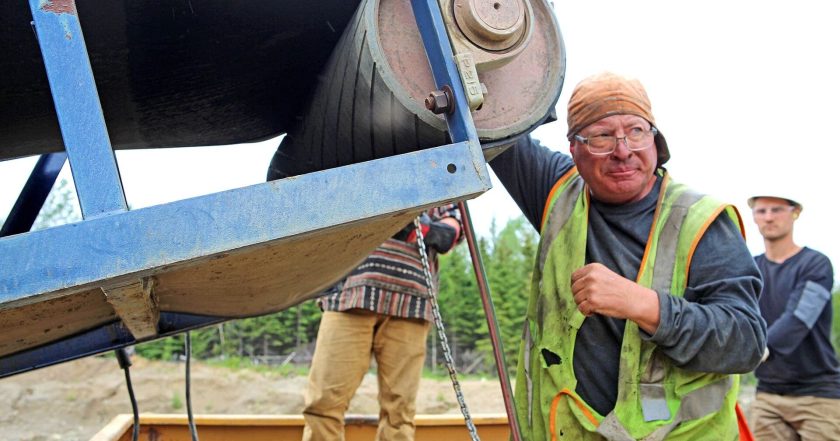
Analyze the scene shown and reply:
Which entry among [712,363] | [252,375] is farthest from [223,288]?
[252,375]

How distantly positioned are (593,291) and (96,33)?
4.20 feet

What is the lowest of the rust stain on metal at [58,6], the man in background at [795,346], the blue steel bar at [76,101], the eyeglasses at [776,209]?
A: the man in background at [795,346]

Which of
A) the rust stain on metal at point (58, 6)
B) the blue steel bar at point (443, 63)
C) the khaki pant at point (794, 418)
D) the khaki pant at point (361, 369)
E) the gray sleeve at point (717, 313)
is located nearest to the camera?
the rust stain on metal at point (58, 6)

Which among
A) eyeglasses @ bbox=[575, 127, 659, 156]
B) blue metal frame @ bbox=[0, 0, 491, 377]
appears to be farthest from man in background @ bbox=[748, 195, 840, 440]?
blue metal frame @ bbox=[0, 0, 491, 377]

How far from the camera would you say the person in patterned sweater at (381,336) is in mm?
3344

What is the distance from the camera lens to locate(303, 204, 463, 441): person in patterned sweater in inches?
132

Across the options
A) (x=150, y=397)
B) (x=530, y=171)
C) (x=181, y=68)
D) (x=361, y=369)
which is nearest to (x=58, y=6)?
(x=181, y=68)

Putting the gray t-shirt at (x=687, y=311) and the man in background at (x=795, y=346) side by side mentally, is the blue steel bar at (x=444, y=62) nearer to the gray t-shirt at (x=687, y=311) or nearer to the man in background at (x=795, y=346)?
the gray t-shirt at (x=687, y=311)

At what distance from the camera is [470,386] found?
31.9 feet

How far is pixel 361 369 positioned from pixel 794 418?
7.92ft

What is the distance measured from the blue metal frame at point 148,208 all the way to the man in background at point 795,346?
346cm

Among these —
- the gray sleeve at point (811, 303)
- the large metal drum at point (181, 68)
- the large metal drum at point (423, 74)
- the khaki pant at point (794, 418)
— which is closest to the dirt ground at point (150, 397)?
the khaki pant at point (794, 418)

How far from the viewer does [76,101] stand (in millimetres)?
1182

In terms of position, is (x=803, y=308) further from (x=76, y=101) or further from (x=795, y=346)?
(x=76, y=101)
